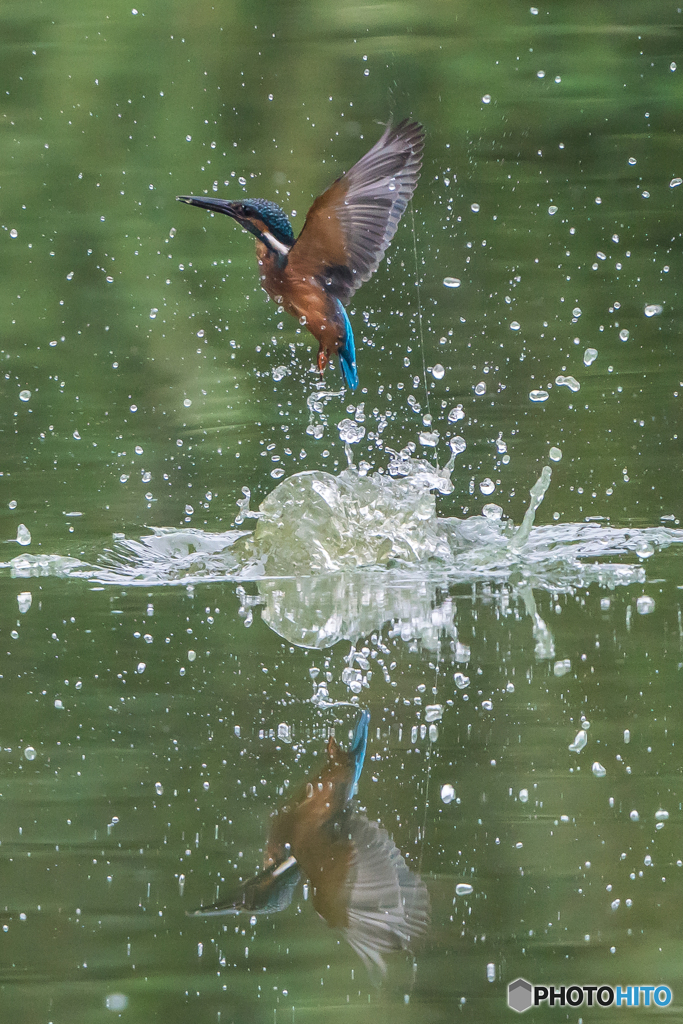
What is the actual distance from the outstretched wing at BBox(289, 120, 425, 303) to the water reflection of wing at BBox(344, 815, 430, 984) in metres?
1.20

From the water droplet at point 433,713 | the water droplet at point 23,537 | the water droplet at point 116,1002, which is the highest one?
the water droplet at point 23,537

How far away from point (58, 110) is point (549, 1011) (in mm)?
3957

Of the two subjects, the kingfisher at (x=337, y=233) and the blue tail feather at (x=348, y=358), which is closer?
the kingfisher at (x=337, y=233)

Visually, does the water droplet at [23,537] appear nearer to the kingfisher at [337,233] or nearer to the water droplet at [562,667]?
the kingfisher at [337,233]

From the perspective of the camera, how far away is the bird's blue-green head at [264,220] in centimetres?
226

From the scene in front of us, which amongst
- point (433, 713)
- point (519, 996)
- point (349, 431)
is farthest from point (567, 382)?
point (519, 996)

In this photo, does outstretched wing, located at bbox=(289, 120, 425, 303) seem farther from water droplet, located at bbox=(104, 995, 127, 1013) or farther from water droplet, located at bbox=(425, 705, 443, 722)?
water droplet, located at bbox=(104, 995, 127, 1013)

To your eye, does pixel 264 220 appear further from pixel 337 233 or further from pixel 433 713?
pixel 433 713

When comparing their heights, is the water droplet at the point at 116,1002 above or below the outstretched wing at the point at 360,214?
below

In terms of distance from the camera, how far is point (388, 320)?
4008mm

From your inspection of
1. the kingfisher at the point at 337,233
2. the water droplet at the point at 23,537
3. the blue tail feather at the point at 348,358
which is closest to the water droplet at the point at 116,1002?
the kingfisher at the point at 337,233

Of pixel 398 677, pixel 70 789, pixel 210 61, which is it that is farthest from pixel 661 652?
pixel 210 61

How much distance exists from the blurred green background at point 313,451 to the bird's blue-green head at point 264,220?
2.04 feet

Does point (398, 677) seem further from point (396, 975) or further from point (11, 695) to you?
point (396, 975)
